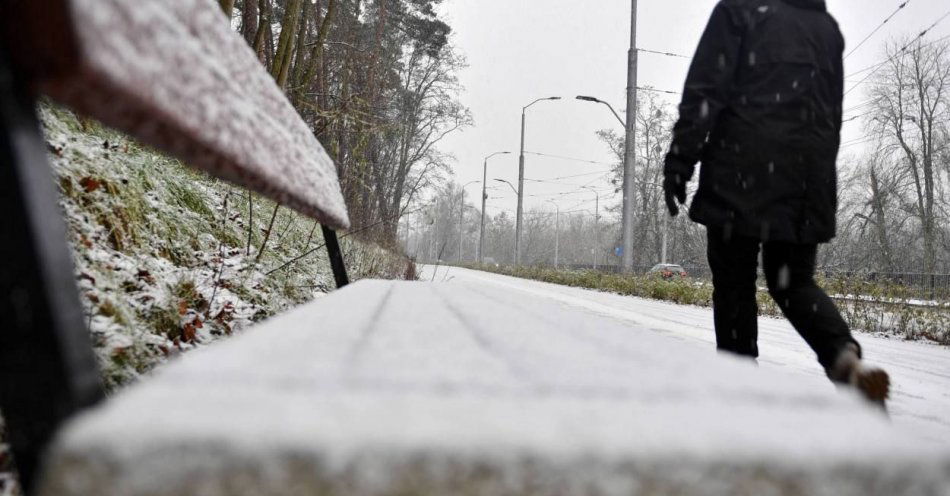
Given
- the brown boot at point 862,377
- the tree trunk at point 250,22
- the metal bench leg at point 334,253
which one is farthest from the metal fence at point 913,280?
the tree trunk at point 250,22

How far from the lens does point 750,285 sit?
1.91m

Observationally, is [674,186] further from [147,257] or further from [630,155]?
[630,155]

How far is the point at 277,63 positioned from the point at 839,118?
3.75 meters

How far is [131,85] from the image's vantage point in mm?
497

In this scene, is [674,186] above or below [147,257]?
above

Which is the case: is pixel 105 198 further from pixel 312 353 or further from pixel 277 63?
pixel 277 63

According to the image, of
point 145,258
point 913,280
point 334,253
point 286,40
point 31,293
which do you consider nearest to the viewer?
point 31,293

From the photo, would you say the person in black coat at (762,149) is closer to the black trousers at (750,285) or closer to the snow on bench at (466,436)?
the black trousers at (750,285)

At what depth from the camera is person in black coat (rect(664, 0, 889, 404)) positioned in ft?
5.79

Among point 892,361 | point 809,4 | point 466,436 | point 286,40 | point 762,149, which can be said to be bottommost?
point 892,361

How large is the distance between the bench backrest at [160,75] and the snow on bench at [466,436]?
0.85ft

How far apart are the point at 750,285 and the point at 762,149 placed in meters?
0.46

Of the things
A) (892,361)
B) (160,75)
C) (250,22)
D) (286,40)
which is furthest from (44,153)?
(250,22)

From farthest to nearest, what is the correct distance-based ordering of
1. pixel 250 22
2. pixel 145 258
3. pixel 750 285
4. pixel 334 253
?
pixel 250 22
pixel 334 253
pixel 145 258
pixel 750 285
